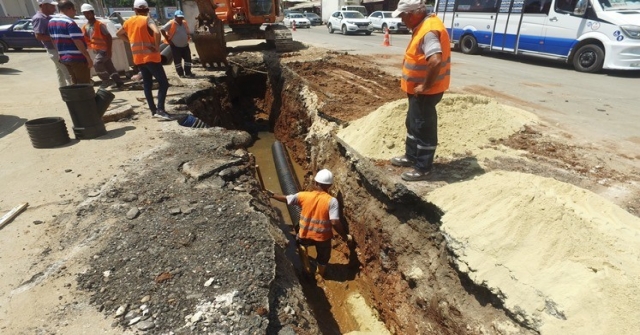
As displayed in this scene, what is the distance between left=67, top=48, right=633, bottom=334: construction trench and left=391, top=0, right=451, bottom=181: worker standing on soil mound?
642 mm

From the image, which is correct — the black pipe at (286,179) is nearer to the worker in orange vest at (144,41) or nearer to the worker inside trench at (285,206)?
the worker inside trench at (285,206)

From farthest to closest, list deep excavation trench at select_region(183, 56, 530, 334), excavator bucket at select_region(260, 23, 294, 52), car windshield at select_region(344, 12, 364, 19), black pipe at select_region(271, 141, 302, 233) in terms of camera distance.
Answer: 1. car windshield at select_region(344, 12, 364, 19)
2. excavator bucket at select_region(260, 23, 294, 52)
3. black pipe at select_region(271, 141, 302, 233)
4. deep excavation trench at select_region(183, 56, 530, 334)

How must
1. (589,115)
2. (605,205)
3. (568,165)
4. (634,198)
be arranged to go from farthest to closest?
(589,115)
(568,165)
(634,198)
(605,205)

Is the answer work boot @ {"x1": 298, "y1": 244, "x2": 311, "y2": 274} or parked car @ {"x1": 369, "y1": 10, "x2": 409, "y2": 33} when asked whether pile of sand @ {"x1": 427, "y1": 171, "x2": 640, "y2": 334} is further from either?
parked car @ {"x1": 369, "y1": 10, "x2": 409, "y2": 33}

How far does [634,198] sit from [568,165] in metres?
0.80

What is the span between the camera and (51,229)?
3453mm

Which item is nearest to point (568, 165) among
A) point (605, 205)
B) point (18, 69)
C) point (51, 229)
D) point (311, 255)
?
point (605, 205)

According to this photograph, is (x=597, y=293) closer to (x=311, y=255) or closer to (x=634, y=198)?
(x=634, y=198)

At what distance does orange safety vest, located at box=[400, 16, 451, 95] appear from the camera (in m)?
3.24

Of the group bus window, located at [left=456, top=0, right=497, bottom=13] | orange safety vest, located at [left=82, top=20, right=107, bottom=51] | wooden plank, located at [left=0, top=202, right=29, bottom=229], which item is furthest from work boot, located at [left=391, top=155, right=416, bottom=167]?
bus window, located at [left=456, top=0, right=497, bottom=13]

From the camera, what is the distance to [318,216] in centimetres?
464

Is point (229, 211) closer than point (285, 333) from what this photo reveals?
No

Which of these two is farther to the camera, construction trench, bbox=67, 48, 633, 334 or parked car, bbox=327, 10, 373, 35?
parked car, bbox=327, 10, 373, 35

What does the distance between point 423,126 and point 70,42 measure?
6304mm
